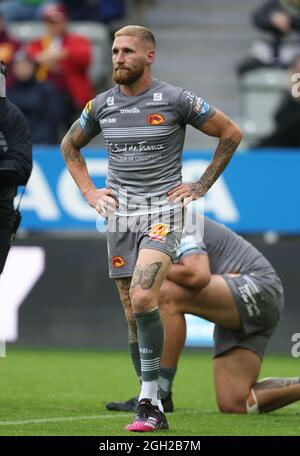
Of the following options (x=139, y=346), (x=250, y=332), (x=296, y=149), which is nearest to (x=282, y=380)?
(x=250, y=332)

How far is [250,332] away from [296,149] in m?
5.96

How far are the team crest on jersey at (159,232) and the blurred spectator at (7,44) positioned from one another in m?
9.58

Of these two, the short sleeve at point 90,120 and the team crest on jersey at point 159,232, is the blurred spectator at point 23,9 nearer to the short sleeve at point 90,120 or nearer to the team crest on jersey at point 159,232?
the short sleeve at point 90,120

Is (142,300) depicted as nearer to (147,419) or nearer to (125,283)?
(125,283)

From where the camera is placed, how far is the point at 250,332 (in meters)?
8.50

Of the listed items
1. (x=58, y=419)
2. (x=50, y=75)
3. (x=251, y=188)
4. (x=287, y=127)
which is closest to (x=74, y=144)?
(x=58, y=419)

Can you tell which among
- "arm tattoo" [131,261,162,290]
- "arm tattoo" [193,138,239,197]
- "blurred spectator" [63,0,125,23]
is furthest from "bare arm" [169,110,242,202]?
"blurred spectator" [63,0,125,23]

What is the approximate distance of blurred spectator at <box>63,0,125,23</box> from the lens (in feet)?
58.9

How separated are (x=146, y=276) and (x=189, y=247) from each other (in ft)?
4.41

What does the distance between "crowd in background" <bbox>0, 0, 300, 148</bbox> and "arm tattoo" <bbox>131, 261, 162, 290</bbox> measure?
25.4ft

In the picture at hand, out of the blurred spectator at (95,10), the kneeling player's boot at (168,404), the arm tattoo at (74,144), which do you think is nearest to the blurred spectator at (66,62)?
the blurred spectator at (95,10)

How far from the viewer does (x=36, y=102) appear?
15273mm

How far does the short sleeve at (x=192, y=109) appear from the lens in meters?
7.22

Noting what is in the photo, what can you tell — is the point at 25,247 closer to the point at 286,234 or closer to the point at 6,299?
the point at 6,299
